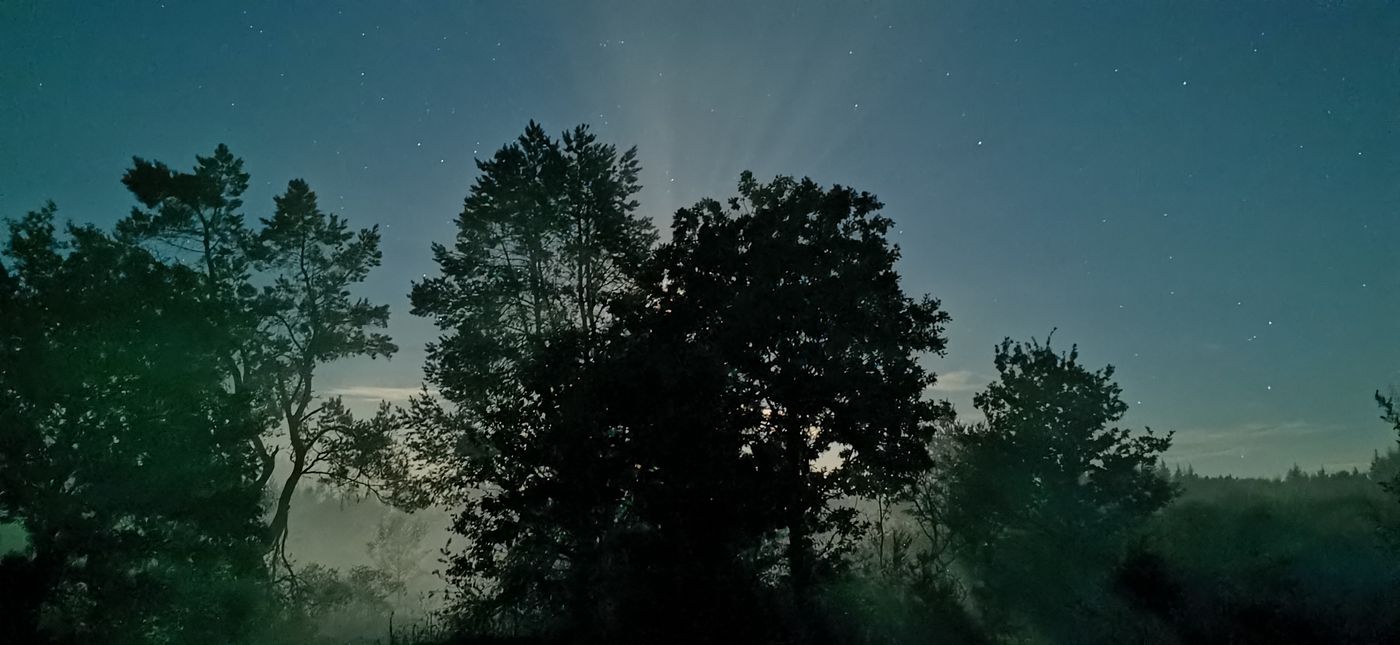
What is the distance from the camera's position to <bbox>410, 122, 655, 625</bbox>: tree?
1947 cm

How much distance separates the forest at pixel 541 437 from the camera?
17.7 meters

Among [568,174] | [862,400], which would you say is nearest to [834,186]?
[862,400]

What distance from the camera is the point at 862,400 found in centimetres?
2128

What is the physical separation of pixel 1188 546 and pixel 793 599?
3953cm

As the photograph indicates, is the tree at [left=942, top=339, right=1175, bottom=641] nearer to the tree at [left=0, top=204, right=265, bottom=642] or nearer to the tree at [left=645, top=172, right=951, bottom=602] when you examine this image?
the tree at [left=645, top=172, right=951, bottom=602]

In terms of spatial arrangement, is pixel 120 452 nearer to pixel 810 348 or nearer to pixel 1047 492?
pixel 810 348

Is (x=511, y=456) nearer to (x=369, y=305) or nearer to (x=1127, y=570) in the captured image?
(x=369, y=305)

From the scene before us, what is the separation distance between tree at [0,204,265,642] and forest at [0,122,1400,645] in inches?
3.0

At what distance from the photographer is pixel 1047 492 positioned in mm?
34312

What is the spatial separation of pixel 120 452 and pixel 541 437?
39.8 ft

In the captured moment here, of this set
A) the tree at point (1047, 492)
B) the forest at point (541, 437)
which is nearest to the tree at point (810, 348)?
the forest at point (541, 437)

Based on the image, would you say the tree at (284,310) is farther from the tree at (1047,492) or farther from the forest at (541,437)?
the tree at (1047,492)

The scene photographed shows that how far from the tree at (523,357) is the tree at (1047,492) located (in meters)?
23.0

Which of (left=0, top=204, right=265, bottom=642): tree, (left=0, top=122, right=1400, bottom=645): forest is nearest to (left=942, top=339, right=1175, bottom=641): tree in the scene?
(left=0, top=122, right=1400, bottom=645): forest
